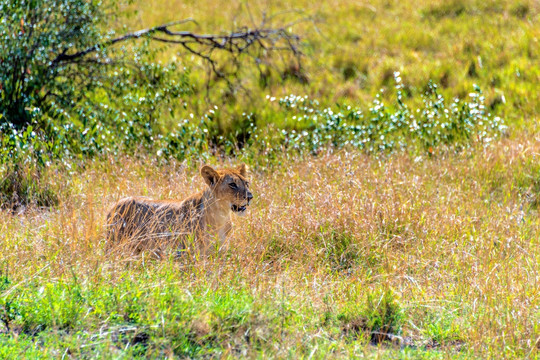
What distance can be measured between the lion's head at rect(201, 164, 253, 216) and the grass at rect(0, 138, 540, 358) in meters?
0.29

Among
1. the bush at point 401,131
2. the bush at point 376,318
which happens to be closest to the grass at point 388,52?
the bush at point 401,131

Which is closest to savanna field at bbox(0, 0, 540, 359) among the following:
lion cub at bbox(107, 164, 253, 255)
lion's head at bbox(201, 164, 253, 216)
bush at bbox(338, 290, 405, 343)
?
bush at bbox(338, 290, 405, 343)

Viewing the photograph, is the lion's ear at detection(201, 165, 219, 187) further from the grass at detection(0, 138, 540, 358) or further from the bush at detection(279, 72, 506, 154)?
the bush at detection(279, 72, 506, 154)

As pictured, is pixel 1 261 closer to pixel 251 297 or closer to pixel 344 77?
pixel 251 297

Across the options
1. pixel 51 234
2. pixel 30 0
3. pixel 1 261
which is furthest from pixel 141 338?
pixel 30 0

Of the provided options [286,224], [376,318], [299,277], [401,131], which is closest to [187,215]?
[286,224]

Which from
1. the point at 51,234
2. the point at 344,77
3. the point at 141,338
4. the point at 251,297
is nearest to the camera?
the point at 141,338

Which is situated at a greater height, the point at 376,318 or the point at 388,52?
the point at 388,52

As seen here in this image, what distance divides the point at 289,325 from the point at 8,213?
13.0ft

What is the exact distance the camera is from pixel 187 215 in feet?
20.7

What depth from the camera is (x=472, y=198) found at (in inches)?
318

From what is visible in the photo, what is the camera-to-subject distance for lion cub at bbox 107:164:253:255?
610 centimetres

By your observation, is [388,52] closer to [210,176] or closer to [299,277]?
[210,176]

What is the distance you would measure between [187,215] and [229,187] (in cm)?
47
